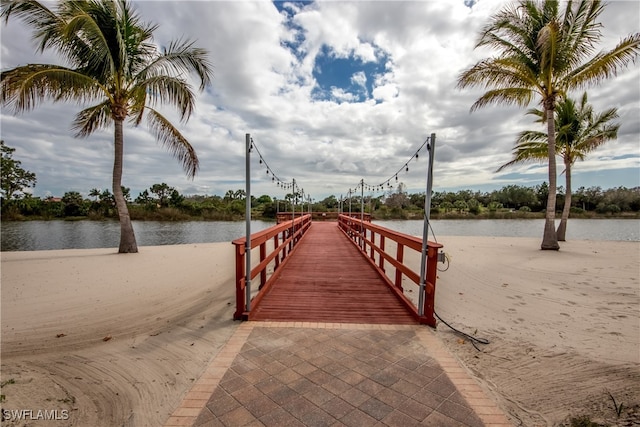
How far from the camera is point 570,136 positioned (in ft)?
43.2

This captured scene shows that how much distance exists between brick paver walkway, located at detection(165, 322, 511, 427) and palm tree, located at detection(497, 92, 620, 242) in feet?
45.6

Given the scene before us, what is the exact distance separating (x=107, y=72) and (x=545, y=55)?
14053mm

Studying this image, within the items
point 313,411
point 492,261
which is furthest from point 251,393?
point 492,261

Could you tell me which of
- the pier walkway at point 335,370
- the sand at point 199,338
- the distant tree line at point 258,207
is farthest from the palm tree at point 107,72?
the distant tree line at point 258,207

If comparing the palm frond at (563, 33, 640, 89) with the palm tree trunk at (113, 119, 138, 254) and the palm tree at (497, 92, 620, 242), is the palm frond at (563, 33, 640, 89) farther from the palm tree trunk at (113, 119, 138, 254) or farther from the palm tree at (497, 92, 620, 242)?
the palm tree trunk at (113, 119, 138, 254)

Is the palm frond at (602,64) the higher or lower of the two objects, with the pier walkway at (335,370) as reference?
higher

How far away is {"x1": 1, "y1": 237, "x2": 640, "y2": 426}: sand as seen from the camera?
2221 millimetres

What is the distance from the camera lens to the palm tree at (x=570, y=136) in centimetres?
1266

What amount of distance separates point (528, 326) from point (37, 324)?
682 cm

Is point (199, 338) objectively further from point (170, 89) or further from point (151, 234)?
point (151, 234)

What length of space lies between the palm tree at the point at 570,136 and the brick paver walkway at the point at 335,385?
13.9 meters

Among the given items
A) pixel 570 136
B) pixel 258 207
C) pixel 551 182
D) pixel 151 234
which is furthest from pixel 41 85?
pixel 258 207

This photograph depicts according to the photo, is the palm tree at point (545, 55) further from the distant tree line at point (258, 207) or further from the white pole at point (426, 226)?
the distant tree line at point (258, 207)

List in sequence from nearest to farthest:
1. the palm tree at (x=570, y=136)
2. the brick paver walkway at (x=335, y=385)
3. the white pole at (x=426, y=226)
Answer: the brick paver walkway at (x=335, y=385)
the white pole at (x=426, y=226)
the palm tree at (x=570, y=136)
